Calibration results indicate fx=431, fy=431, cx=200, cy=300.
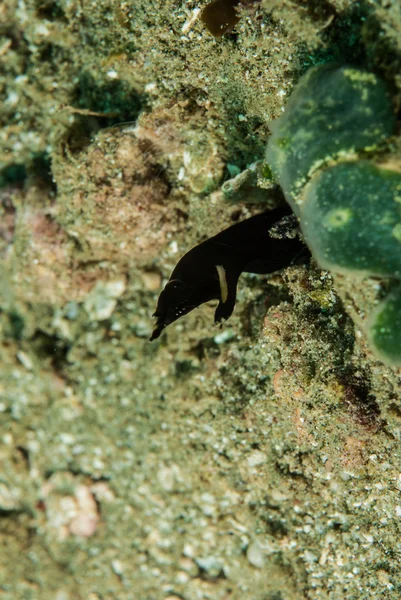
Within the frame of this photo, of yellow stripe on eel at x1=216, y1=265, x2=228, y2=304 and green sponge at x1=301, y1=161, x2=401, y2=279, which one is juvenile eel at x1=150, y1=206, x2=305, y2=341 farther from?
green sponge at x1=301, y1=161, x2=401, y2=279

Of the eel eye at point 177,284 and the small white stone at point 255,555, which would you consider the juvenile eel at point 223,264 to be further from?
the small white stone at point 255,555

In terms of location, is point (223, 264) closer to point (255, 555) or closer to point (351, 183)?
point (351, 183)

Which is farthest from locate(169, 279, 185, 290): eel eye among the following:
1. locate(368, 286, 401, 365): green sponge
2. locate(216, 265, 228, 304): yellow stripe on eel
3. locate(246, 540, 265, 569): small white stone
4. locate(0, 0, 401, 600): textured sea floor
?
locate(246, 540, 265, 569): small white stone

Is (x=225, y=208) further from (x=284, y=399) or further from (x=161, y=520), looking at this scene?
(x=161, y=520)

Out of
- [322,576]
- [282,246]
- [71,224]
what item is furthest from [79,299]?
[322,576]

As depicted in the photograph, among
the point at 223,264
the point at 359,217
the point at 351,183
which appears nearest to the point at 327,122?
the point at 351,183
